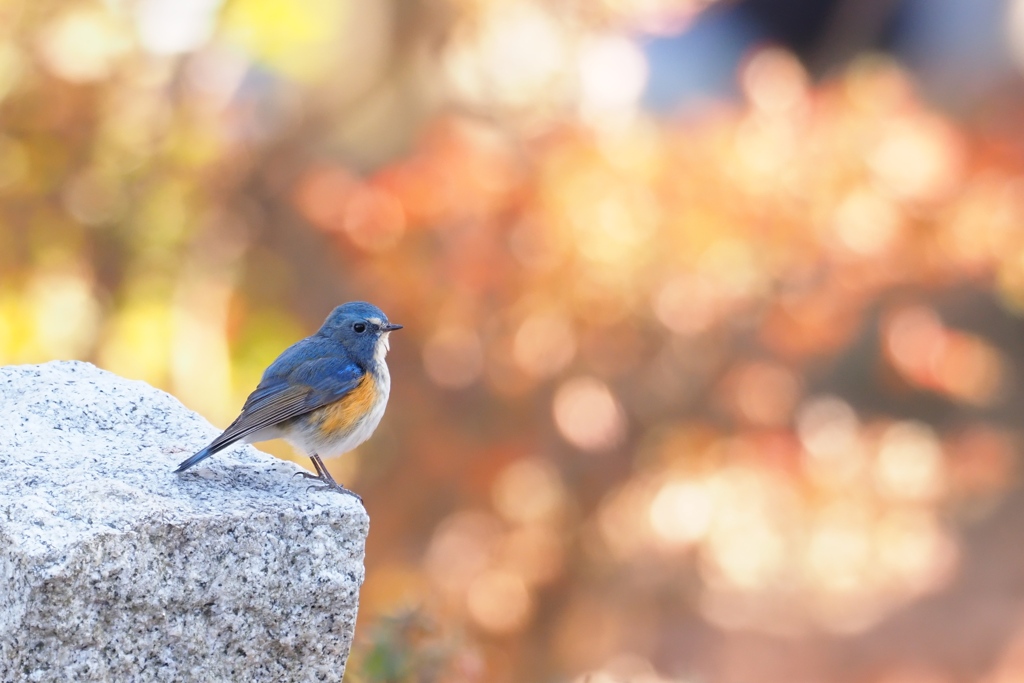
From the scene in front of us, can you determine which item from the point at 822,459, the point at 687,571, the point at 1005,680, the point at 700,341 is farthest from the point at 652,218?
the point at 1005,680

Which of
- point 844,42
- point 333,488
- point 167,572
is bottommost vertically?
point 167,572

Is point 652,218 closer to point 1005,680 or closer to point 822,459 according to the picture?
point 822,459

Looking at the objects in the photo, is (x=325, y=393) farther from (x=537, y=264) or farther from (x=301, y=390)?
(x=537, y=264)

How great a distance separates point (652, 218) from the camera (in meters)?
4.93

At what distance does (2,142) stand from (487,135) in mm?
2329

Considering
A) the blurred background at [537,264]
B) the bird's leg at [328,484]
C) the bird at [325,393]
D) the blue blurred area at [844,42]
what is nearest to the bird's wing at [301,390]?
the bird at [325,393]

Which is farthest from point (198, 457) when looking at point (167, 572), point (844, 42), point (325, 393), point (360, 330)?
point (844, 42)

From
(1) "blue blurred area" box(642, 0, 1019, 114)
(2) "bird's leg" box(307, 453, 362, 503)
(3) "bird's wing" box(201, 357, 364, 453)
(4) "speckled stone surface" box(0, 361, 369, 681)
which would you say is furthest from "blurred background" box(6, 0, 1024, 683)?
(4) "speckled stone surface" box(0, 361, 369, 681)

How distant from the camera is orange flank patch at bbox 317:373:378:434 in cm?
283

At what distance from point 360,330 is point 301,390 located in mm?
263

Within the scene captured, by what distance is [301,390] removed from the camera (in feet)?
9.23

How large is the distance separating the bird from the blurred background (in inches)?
80.0

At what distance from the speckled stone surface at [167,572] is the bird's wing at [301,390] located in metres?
0.20

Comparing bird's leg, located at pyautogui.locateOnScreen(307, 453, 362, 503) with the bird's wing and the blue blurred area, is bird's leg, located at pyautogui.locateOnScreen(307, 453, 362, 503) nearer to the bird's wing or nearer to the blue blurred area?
the bird's wing
